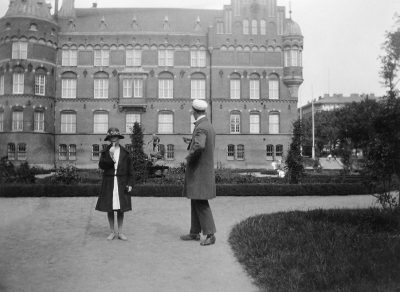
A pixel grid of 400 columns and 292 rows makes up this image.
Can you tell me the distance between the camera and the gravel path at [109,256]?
16.5 ft

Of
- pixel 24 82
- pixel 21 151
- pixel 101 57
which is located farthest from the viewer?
pixel 101 57

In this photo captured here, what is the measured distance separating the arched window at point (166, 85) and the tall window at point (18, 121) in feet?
43.2

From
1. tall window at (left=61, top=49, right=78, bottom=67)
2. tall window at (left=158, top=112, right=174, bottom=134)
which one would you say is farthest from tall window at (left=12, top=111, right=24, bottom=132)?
tall window at (left=158, top=112, right=174, bottom=134)

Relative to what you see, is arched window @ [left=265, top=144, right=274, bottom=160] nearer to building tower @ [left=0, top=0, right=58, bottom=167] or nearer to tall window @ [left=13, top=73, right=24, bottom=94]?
building tower @ [left=0, top=0, right=58, bottom=167]

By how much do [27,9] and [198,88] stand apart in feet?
58.5

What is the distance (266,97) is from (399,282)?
36216 mm

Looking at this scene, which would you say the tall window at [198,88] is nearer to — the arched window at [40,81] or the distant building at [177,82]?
the distant building at [177,82]

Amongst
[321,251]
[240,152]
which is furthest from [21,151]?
[321,251]

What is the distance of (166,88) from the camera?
40.0 meters

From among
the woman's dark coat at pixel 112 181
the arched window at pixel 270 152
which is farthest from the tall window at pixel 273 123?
the woman's dark coat at pixel 112 181

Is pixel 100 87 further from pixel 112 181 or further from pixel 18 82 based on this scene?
pixel 112 181

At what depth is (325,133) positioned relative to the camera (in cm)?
6475

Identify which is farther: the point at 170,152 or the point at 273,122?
the point at 273,122

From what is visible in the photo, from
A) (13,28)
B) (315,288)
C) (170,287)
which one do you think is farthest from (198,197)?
(13,28)
